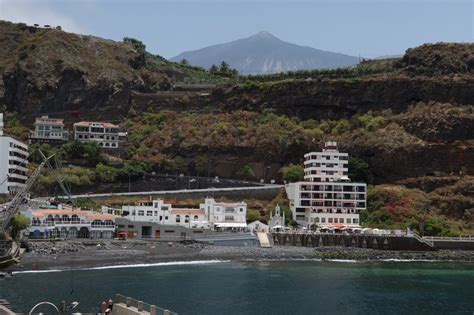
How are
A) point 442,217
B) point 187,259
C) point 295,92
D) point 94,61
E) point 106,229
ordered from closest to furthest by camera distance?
point 187,259 → point 106,229 → point 442,217 → point 295,92 → point 94,61

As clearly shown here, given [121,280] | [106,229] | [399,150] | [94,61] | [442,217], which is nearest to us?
[121,280]

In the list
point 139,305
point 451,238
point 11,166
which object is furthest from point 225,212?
point 139,305

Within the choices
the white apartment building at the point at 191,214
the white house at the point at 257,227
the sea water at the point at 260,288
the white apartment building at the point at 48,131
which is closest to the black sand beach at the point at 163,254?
the sea water at the point at 260,288

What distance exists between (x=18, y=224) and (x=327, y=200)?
Result: 146ft

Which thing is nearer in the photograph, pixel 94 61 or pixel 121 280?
pixel 121 280

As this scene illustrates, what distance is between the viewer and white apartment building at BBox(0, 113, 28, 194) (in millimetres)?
99812

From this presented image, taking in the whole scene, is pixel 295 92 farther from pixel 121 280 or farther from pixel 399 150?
pixel 121 280

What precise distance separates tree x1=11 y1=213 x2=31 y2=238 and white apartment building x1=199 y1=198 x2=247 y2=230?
2643 cm

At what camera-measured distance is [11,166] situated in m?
103

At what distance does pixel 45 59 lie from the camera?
137 meters

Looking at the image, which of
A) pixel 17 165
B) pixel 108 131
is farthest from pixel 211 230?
pixel 108 131

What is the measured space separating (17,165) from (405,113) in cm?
6398

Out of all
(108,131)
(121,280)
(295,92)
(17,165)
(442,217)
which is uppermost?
(295,92)

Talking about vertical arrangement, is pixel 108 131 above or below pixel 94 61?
below
